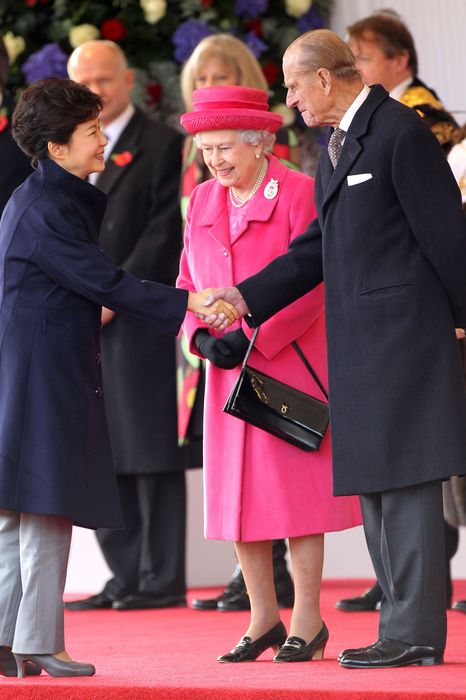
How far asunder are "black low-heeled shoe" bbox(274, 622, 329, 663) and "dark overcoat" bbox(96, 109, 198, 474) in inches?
67.2

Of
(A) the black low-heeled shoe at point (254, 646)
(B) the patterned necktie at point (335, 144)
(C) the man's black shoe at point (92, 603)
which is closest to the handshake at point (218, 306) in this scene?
(B) the patterned necktie at point (335, 144)

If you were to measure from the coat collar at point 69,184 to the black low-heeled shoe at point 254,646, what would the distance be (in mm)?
1062

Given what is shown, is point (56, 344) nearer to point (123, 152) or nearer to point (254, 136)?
point (254, 136)

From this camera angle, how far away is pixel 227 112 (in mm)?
3490

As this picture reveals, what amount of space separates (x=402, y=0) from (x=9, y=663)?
3.69 m

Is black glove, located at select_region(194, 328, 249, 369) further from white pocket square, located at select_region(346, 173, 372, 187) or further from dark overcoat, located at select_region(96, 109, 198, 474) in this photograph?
dark overcoat, located at select_region(96, 109, 198, 474)

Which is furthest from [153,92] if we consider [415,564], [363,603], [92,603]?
[415,564]

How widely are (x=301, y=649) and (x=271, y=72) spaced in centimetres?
323

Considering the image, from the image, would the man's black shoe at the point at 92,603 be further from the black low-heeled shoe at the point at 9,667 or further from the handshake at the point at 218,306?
the handshake at the point at 218,306

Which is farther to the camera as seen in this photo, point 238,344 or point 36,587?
point 238,344

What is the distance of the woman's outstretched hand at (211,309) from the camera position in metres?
3.42

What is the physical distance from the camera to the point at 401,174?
3102 millimetres

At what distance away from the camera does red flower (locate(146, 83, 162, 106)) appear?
6.04 meters

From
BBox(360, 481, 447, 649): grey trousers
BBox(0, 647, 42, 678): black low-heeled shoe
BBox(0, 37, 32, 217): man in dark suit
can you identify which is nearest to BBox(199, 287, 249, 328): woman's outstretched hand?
BBox(360, 481, 447, 649): grey trousers
